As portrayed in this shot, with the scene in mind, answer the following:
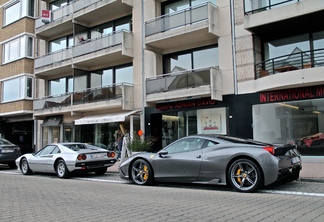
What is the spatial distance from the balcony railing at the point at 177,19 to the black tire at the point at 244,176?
9.95 metres

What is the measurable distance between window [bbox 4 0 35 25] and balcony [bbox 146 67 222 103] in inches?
539

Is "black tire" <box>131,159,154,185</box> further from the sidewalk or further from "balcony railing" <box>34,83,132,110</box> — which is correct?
"balcony railing" <box>34,83,132,110</box>

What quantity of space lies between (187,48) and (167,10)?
2.99 meters

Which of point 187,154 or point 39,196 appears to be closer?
point 39,196

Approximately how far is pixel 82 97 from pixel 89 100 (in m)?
0.76

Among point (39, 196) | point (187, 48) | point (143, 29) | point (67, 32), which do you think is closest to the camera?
point (39, 196)

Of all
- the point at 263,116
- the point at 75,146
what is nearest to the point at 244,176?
the point at 75,146

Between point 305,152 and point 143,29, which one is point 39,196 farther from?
point 143,29

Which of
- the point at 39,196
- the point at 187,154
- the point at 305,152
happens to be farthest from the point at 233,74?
the point at 39,196

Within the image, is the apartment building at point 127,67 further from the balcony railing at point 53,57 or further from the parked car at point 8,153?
the parked car at point 8,153

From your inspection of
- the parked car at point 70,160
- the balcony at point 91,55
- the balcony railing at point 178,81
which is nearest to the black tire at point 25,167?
the parked car at point 70,160

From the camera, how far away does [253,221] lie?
5.02 meters

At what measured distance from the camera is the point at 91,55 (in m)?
20.6

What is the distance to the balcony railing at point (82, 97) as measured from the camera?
19469 millimetres
